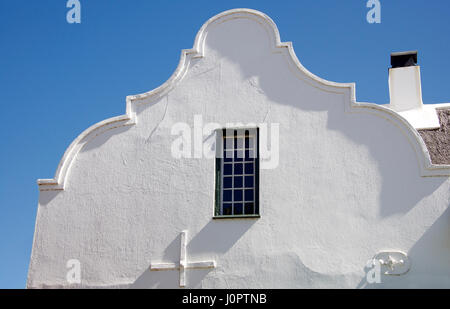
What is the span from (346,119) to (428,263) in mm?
3167

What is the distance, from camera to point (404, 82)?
54.7 feet

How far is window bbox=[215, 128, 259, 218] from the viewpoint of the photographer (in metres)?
13.2

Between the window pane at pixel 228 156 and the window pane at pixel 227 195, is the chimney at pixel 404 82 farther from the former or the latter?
the window pane at pixel 227 195

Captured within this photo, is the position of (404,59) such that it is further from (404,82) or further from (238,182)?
(238,182)

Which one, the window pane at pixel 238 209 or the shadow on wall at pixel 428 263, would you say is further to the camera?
the window pane at pixel 238 209

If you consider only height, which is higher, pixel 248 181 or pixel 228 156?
pixel 228 156

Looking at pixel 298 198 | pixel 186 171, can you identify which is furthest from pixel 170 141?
pixel 298 198

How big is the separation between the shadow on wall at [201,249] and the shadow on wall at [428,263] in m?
2.49

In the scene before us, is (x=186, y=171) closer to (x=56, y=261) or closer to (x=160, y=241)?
(x=160, y=241)

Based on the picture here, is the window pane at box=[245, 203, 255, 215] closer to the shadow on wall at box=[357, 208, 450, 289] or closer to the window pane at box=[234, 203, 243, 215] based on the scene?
the window pane at box=[234, 203, 243, 215]

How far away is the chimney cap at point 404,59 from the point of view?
17.1 meters

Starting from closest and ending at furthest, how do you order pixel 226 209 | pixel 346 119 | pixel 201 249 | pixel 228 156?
pixel 201 249 < pixel 226 209 < pixel 346 119 < pixel 228 156

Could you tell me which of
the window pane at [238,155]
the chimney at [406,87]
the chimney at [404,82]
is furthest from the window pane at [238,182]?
the chimney at [404,82]

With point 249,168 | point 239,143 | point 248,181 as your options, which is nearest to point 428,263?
point 248,181
